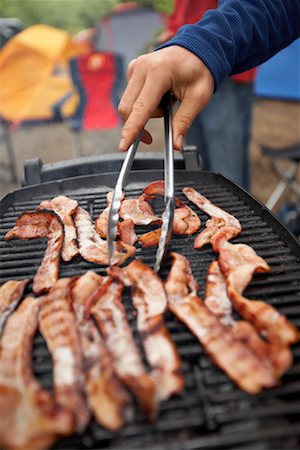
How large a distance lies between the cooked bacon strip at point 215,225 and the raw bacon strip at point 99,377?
84 cm

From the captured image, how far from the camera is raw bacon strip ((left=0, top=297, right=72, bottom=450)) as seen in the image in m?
1.42

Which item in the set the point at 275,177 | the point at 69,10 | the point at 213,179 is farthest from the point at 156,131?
the point at 69,10

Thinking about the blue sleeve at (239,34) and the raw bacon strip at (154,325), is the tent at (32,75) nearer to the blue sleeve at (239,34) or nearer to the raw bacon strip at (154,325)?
the blue sleeve at (239,34)

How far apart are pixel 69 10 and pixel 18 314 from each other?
1965cm

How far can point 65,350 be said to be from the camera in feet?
5.76

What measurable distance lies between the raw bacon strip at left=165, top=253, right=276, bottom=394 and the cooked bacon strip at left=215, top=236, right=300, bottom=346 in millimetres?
141

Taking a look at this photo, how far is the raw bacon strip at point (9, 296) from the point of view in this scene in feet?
6.85

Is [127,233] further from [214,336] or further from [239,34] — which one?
[239,34]

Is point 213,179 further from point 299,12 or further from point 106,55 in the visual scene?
point 106,55

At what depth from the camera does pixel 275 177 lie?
755 centimetres

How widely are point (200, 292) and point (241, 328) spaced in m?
0.40

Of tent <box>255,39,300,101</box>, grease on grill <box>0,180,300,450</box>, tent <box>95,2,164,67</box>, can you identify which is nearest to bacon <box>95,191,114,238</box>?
grease on grill <box>0,180,300,450</box>

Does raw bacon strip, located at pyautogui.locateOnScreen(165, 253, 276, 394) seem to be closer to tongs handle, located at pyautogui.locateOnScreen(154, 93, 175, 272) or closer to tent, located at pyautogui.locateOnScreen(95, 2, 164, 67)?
tongs handle, located at pyautogui.locateOnScreen(154, 93, 175, 272)

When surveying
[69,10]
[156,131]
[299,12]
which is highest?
[299,12]
